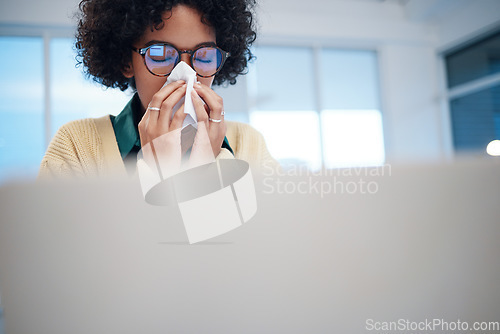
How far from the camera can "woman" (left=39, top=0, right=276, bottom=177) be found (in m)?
0.58

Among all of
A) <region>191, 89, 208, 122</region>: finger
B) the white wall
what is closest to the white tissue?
<region>191, 89, 208, 122</region>: finger

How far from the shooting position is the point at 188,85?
23.2 inches

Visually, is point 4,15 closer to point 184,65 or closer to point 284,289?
point 184,65

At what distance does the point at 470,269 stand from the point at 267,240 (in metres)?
0.14

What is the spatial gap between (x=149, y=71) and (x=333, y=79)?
459cm

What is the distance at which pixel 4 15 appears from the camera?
3.75 m

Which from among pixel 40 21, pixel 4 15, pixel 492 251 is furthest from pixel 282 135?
pixel 492 251

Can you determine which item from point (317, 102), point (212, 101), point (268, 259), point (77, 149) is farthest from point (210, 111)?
point (317, 102)

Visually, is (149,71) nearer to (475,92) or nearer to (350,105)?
(350,105)

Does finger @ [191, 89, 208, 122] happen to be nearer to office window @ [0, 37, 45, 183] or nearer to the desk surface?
the desk surface

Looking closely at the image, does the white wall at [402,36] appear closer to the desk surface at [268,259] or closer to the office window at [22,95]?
the office window at [22,95]

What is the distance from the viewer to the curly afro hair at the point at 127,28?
694mm

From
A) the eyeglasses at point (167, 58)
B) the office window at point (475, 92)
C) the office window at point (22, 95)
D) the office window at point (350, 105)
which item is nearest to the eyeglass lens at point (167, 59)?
the eyeglasses at point (167, 58)

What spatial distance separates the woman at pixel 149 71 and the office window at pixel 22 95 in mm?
3591
